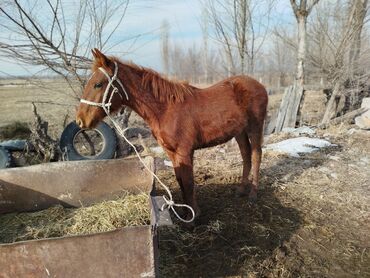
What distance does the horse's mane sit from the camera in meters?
3.60

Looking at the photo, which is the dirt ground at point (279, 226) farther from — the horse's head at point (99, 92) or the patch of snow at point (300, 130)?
the patch of snow at point (300, 130)

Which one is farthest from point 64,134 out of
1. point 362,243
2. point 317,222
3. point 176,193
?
point 362,243

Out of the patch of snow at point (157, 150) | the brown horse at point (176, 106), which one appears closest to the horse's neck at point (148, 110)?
the brown horse at point (176, 106)

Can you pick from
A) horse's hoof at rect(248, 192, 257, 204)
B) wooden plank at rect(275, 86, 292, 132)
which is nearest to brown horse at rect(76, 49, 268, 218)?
horse's hoof at rect(248, 192, 257, 204)

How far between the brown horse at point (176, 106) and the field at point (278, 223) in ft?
1.55

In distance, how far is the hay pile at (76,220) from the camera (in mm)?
3277

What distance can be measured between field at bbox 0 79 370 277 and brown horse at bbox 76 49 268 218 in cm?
47

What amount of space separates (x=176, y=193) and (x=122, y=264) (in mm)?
2555

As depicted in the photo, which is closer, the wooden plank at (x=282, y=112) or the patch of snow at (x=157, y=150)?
the patch of snow at (x=157, y=150)

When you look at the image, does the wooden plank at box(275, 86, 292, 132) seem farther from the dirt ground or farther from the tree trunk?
the dirt ground

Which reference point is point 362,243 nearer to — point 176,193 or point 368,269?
point 368,269

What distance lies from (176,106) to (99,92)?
30.8 inches

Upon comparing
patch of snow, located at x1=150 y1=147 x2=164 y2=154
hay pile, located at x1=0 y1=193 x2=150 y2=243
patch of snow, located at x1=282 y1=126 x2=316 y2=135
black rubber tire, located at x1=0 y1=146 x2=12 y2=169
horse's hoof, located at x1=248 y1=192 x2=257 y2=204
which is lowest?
patch of snow, located at x1=282 y1=126 x2=316 y2=135

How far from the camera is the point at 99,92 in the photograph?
3340 millimetres
